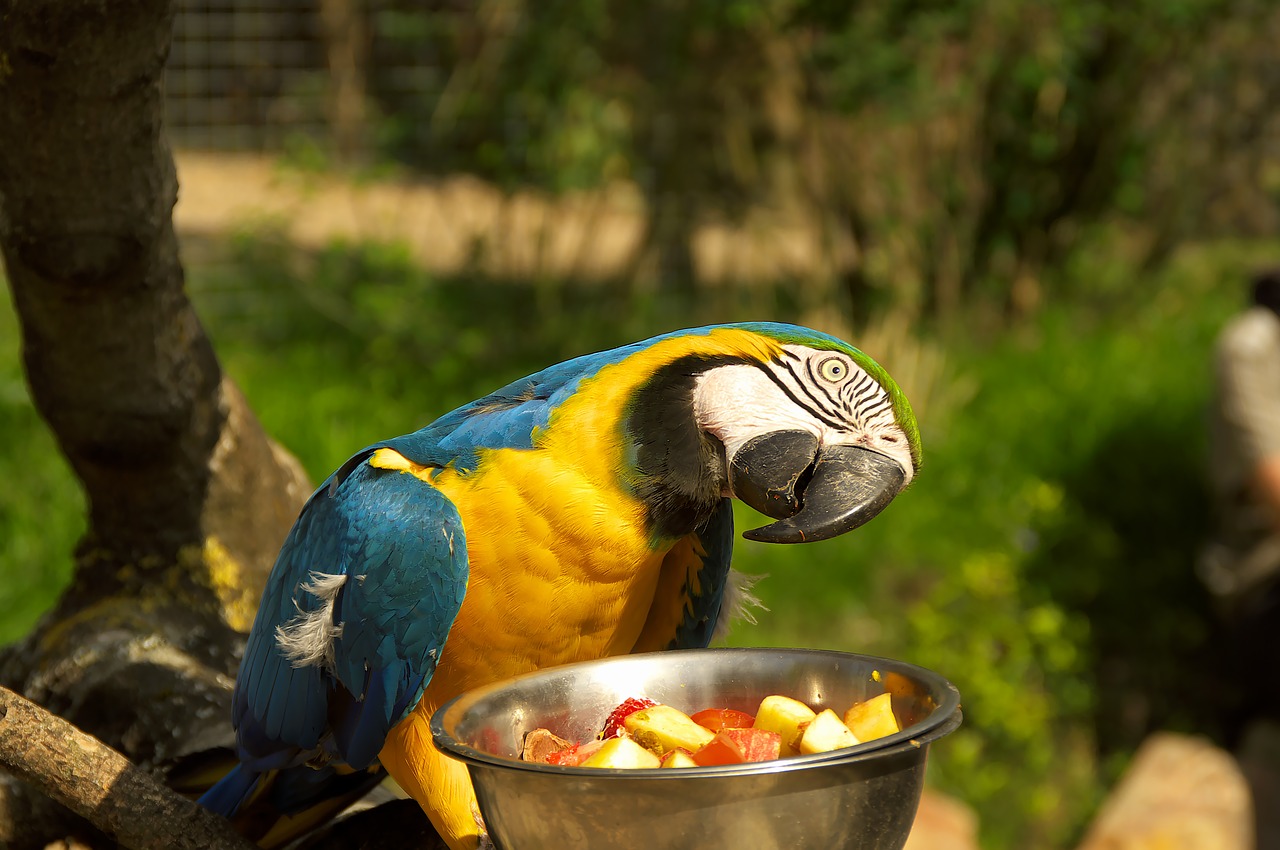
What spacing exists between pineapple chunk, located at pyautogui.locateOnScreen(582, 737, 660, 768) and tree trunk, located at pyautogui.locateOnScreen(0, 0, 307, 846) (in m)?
0.91

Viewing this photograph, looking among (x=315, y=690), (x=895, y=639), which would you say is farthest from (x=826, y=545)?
(x=315, y=690)

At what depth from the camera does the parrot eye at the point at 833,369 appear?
→ 1.42 meters

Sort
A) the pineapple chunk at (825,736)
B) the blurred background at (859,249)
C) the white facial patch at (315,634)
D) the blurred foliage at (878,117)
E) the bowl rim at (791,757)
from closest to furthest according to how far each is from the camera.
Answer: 1. the bowl rim at (791,757)
2. the pineapple chunk at (825,736)
3. the white facial patch at (315,634)
4. the blurred background at (859,249)
5. the blurred foliage at (878,117)

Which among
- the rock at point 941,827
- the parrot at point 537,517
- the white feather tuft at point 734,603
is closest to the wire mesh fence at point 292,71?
the rock at point 941,827

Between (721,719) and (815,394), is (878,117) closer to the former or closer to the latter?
(815,394)

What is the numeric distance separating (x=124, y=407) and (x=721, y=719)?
3.38ft

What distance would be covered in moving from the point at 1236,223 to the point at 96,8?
5734mm

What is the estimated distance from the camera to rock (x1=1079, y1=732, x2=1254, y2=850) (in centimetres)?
357

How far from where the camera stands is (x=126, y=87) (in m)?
1.43

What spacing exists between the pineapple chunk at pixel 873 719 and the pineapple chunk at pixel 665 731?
139 mm

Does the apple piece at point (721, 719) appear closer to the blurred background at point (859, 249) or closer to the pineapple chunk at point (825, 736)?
the pineapple chunk at point (825, 736)

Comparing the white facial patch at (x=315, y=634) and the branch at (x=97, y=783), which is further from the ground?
the white facial patch at (x=315, y=634)

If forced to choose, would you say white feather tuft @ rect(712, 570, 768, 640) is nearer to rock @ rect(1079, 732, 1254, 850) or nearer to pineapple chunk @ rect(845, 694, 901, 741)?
pineapple chunk @ rect(845, 694, 901, 741)

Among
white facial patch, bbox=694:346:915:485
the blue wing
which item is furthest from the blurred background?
white facial patch, bbox=694:346:915:485
